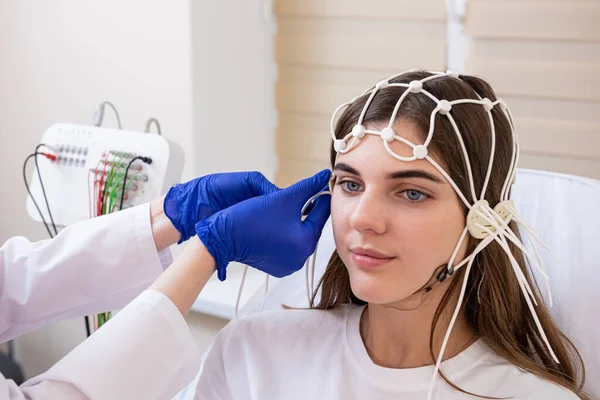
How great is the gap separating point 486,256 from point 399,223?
22cm

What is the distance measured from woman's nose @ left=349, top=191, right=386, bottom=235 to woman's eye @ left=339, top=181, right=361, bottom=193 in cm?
8

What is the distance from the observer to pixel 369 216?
1065mm

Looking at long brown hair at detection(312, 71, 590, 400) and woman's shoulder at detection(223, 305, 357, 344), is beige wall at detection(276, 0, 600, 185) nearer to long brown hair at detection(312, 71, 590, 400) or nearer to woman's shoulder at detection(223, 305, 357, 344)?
long brown hair at detection(312, 71, 590, 400)

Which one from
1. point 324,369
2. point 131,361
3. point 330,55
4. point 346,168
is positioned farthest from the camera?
point 330,55

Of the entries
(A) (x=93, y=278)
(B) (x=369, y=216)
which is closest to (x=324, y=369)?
(B) (x=369, y=216)

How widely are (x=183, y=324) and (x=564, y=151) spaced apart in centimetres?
116

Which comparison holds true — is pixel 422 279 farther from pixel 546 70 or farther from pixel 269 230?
pixel 546 70

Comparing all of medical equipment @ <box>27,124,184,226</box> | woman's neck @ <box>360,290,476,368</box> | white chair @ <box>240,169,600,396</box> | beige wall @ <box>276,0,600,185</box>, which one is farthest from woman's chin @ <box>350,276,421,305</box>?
beige wall @ <box>276,0,600,185</box>

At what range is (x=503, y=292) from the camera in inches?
47.6

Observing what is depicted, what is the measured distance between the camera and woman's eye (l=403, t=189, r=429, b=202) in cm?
109

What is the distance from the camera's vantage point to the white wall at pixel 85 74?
1860mm

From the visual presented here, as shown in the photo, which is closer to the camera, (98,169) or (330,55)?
(98,169)

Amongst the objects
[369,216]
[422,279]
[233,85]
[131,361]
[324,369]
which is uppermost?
[233,85]

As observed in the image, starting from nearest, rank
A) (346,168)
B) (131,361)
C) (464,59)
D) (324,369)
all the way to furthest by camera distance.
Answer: (131,361)
(346,168)
(324,369)
(464,59)
